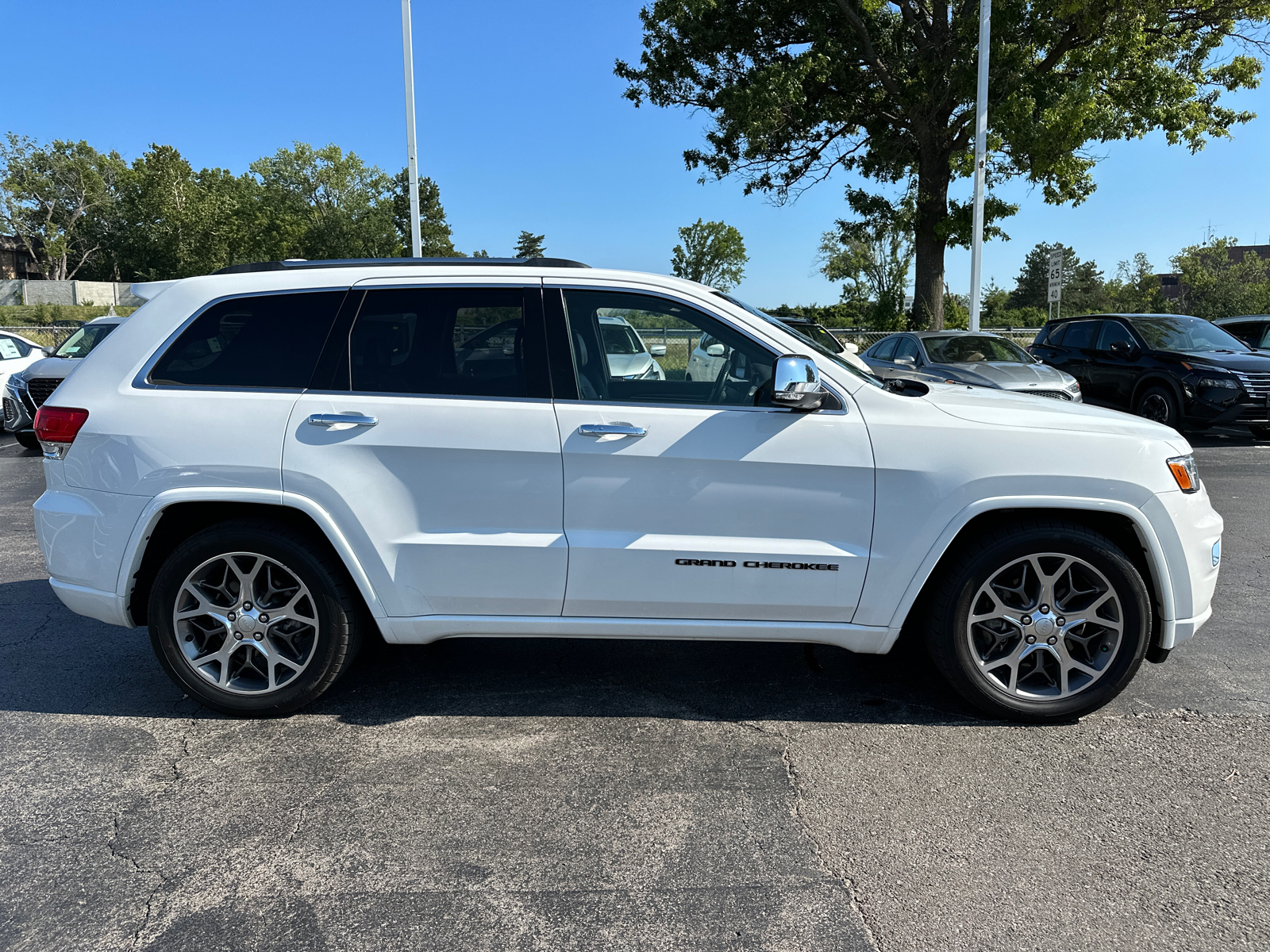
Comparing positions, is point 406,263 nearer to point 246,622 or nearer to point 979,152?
point 246,622

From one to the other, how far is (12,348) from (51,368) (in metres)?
2.75

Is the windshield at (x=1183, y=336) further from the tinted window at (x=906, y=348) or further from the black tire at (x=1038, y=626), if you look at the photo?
the black tire at (x=1038, y=626)

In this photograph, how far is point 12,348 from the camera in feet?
44.2

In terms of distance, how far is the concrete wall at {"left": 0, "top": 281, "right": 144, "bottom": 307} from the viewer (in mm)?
65875

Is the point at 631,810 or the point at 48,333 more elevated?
the point at 48,333

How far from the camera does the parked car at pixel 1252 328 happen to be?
14.3 m

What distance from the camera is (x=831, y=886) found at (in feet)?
8.62

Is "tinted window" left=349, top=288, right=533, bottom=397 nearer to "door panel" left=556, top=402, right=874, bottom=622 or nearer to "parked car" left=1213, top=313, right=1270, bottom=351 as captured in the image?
"door panel" left=556, top=402, right=874, bottom=622

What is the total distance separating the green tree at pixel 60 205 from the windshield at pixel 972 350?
3246 inches

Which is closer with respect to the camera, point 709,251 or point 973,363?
point 973,363

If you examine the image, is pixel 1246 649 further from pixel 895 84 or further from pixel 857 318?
pixel 857 318

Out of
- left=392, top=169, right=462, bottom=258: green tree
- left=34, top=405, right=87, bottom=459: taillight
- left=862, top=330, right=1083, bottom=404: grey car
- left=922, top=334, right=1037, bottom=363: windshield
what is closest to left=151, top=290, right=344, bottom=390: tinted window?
left=34, top=405, right=87, bottom=459: taillight

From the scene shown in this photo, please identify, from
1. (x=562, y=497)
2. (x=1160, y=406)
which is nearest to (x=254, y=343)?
(x=562, y=497)

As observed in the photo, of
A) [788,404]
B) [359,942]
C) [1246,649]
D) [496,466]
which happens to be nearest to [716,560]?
[788,404]
